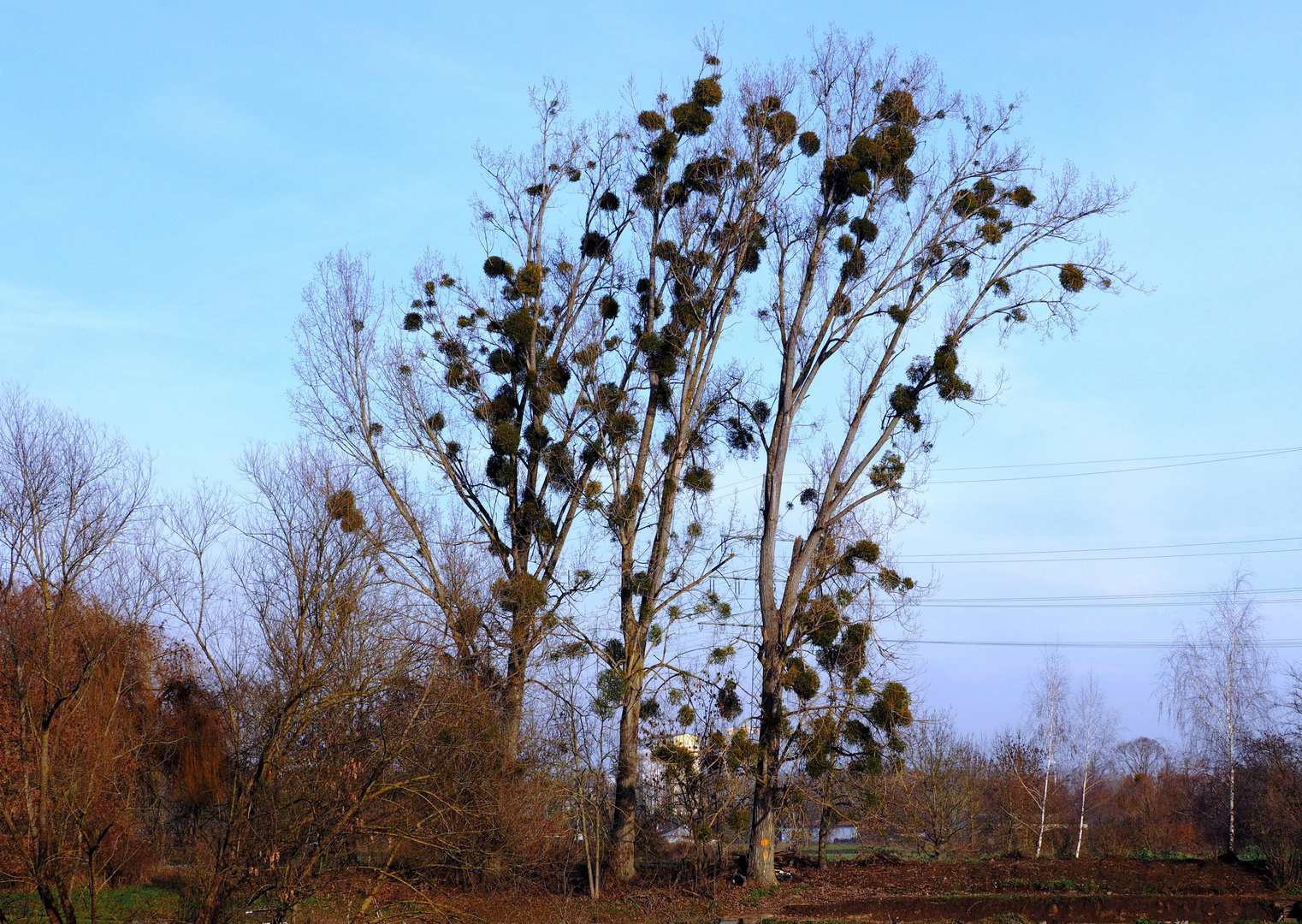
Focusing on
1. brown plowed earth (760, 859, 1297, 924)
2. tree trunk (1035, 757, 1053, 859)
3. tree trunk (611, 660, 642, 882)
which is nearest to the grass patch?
tree trunk (611, 660, 642, 882)

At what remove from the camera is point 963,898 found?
1602 centimetres

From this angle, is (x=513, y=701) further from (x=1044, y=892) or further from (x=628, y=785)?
(x=1044, y=892)

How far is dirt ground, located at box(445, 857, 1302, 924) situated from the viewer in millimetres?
14898

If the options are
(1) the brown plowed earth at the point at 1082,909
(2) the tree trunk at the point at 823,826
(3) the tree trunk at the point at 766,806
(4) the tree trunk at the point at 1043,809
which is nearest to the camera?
(1) the brown plowed earth at the point at 1082,909

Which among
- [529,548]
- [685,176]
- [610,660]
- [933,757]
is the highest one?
[685,176]

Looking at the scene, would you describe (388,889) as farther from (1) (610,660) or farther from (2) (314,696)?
(1) (610,660)

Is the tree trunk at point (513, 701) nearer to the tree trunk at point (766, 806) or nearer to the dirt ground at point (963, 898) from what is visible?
the dirt ground at point (963, 898)

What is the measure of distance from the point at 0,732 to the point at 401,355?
34.4 feet

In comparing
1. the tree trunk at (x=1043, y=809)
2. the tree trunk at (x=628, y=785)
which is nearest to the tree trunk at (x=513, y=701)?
the tree trunk at (x=628, y=785)

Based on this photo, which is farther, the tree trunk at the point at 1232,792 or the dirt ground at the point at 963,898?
the tree trunk at the point at 1232,792

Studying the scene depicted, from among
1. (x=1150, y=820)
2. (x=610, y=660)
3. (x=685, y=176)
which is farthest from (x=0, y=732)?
(x=1150, y=820)

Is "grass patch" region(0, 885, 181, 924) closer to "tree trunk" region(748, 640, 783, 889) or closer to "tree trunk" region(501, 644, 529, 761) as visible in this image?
"tree trunk" region(501, 644, 529, 761)

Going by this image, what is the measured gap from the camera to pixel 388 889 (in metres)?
14.7

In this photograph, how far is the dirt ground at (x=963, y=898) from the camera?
587 inches
